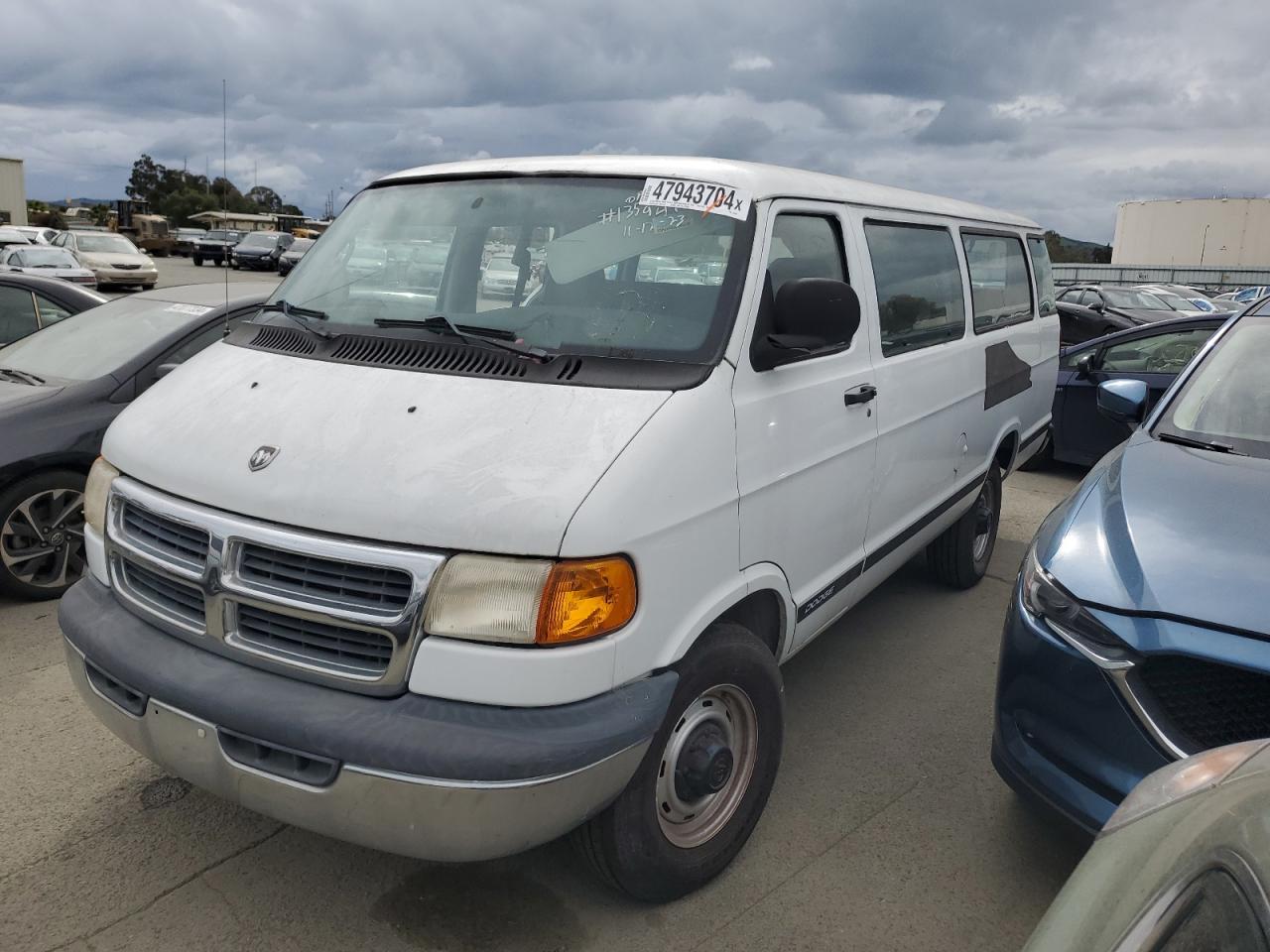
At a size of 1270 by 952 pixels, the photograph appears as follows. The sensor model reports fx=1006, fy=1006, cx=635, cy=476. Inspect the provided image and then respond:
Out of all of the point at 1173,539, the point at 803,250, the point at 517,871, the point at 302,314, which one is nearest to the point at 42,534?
the point at 302,314

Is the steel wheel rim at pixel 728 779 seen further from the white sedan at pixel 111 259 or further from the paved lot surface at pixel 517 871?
the white sedan at pixel 111 259

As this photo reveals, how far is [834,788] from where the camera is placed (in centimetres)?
354

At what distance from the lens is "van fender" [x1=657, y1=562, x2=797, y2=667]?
2.57 metres

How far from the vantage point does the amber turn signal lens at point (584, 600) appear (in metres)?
2.29

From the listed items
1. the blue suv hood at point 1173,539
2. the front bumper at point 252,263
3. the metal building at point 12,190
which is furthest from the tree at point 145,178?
the blue suv hood at point 1173,539

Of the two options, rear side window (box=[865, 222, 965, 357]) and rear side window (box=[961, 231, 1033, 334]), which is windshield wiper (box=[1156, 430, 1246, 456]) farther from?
rear side window (box=[961, 231, 1033, 334])

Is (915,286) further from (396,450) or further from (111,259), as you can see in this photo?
(111,259)

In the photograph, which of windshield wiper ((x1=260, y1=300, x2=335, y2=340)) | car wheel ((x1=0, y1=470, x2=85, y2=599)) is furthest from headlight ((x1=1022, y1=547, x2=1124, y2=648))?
car wheel ((x1=0, y1=470, x2=85, y2=599))

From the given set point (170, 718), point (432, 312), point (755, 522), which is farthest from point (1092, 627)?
point (170, 718)

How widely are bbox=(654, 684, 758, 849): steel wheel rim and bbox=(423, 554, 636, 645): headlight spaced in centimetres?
60

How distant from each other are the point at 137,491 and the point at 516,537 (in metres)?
1.23

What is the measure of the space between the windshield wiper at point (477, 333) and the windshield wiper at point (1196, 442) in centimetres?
235

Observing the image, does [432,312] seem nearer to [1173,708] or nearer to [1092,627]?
[1092,627]

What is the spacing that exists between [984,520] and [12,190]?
6540 cm
